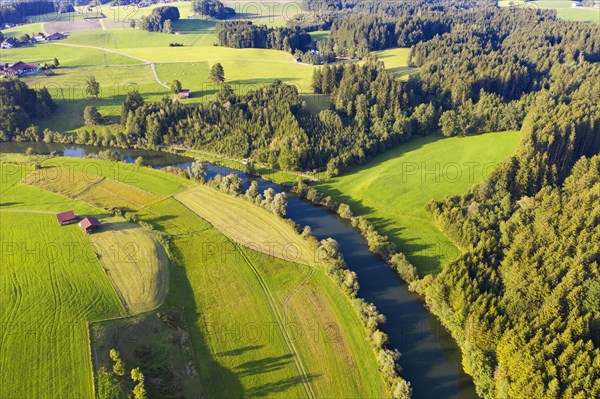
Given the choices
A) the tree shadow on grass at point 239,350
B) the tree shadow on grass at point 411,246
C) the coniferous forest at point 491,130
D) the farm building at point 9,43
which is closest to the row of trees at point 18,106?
the coniferous forest at point 491,130

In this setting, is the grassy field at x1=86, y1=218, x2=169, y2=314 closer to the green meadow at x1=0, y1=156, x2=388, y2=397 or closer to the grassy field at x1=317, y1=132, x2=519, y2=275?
the green meadow at x1=0, y1=156, x2=388, y2=397

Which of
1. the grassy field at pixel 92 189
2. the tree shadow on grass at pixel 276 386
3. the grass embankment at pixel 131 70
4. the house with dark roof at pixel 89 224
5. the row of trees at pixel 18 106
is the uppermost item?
the grass embankment at pixel 131 70

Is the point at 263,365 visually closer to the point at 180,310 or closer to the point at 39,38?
the point at 180,310

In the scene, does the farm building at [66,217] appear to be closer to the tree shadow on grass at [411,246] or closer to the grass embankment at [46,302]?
the grass embankment at [46,302]

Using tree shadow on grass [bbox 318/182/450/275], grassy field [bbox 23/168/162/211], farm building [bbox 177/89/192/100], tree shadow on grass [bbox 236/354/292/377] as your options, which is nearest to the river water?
tree shadow on grass [bbox 318/182/450/275]

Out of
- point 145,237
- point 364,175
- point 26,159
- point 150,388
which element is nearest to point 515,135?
point 364,175

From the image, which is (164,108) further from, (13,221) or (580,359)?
(580,359)
